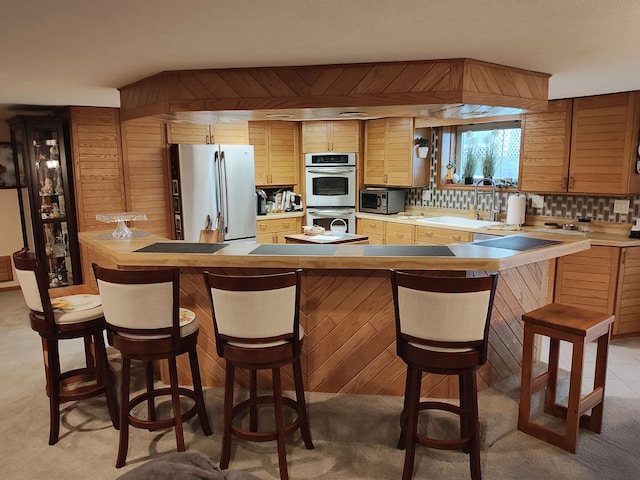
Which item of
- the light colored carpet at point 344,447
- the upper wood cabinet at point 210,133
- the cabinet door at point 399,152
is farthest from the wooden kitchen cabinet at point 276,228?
the light colored carpet at point 344,447

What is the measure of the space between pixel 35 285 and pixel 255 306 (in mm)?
1324

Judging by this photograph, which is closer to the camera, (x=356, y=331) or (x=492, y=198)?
(x=356, y=331)

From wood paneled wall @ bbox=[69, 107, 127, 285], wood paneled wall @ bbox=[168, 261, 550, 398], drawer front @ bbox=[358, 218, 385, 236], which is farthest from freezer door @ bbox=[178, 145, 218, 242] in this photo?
wood paneled wall @ bbox=[168, 261, 550, 398]

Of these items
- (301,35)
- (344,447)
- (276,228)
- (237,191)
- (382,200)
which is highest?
(301,35)

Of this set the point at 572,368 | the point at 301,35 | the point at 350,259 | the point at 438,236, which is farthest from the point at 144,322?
the point at 438,236

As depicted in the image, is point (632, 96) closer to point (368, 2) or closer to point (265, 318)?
point (368, 2)

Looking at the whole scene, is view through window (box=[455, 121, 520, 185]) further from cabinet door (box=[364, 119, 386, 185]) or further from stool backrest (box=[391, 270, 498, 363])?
stool backrest (box=[391, 270, 498, 363])

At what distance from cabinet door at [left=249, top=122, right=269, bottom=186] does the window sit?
7.47 ft

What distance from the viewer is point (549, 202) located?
504 cm

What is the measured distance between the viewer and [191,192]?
511 cm

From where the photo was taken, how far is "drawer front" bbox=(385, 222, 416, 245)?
556 cm

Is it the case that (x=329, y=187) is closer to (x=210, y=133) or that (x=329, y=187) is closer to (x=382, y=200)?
(x=382, y=200)

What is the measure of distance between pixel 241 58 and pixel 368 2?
1.11m

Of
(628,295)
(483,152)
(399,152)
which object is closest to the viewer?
(628,295)
